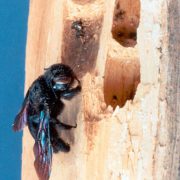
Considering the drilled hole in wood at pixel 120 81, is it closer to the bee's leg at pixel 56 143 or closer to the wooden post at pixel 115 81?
the wooden post at pixel 115 81

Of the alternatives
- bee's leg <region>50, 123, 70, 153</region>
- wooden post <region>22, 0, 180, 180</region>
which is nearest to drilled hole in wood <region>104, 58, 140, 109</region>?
wooden post <region>22, 0, 180, 180</region>

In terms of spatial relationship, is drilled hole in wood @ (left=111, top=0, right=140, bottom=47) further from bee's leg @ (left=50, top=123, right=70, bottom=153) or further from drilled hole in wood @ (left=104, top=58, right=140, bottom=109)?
bee's leg @ (left=50, top=123, right=70, bottom=153)

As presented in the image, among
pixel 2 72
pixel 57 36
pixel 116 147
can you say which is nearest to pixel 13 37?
pixel 2 72

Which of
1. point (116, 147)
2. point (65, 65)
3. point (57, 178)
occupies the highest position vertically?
point (65, 65)

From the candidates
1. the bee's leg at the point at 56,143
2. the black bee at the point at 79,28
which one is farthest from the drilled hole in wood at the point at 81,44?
the bee's leg at the point at 56,143

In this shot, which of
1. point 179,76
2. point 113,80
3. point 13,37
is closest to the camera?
point 179,76

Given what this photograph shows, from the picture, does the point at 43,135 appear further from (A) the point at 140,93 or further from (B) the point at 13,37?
(B) the point at 13,37

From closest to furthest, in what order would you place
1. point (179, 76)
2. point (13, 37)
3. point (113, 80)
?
point (179, 76)
point (113, 80)
point (13, 37)

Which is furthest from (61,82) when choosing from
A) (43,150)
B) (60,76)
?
(43,150)
